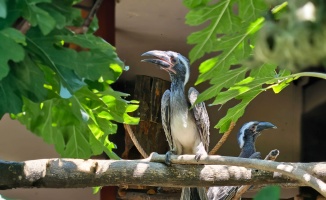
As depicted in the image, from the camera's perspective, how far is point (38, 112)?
A: 1436mm

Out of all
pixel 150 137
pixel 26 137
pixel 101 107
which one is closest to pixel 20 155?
pixel 26 137

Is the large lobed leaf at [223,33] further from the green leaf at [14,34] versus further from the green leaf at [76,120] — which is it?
the green leaf at [14,34]

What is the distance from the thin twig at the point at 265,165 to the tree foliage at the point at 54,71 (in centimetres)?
23

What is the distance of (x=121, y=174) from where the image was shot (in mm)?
1420

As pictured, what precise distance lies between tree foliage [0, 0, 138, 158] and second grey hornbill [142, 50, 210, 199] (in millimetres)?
882

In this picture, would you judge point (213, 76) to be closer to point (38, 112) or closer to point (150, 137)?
point (38, 112)

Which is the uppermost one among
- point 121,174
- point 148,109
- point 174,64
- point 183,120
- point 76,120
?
point 174,64

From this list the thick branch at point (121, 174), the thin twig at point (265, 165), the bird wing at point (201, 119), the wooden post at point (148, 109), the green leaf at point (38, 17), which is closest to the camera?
the green leaf at point (38, 17)

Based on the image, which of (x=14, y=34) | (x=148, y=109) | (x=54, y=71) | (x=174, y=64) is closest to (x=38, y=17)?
(x=14, y=34)

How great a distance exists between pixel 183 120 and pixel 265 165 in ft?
4.13

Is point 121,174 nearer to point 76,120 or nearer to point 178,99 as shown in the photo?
point 76,120

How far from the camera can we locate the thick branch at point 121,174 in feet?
4.40

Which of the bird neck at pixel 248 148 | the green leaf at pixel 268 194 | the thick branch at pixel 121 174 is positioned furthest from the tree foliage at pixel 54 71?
the bird neck at pixel 248 148

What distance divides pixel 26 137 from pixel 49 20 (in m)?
2.81
